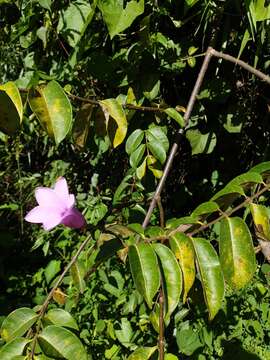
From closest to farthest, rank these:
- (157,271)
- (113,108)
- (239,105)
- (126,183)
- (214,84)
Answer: (157,271)
(113,108)
(126,183)
(214,84)
(239,105)

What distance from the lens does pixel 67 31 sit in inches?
75.9

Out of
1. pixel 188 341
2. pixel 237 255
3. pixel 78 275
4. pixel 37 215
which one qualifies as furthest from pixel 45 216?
pixel 188 341

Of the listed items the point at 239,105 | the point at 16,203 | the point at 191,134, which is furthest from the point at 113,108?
the point at 16,203

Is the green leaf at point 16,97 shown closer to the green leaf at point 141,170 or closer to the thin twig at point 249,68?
the green leaf at point 141,170

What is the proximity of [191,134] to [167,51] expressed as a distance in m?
0.37

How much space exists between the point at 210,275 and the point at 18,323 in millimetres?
391

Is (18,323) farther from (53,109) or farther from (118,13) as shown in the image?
(118,13)

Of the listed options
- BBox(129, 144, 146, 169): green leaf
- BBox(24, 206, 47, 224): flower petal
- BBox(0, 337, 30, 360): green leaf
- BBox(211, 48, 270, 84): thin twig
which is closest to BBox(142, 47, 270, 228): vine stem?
BBox(211, 48, 270, 84): thin twig

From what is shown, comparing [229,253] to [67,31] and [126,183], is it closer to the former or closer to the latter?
[126,183]

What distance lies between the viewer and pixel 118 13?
1.55 metres

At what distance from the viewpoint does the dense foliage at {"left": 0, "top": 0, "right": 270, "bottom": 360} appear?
99cm

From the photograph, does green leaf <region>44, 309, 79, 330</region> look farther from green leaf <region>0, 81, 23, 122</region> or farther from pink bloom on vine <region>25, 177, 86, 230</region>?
green leaf <region>0, 81, 23, 122</region>

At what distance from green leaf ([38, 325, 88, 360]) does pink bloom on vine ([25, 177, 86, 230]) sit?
212 millimetres

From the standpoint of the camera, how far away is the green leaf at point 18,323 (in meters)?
1.05
